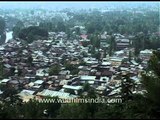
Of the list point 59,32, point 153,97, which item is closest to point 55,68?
point 153,97

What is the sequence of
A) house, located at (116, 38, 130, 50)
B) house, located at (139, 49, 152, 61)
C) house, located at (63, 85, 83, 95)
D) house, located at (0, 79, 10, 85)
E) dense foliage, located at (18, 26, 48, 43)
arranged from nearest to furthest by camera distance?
house, located at (63, 85, 83, 95) → house, located at (0, 79, 10, 85) → house, located at (139, 49, 152, 61) → house, located at (116, 38, 130, 50) → dense foliage, located at (18, 26, 48, 43)

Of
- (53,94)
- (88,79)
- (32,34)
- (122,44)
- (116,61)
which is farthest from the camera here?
(32,34)

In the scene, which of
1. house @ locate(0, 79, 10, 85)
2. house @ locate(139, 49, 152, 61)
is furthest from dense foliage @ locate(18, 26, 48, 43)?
house @ locate(0, 79, 10, 85)

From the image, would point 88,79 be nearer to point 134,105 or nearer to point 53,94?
point 53,94

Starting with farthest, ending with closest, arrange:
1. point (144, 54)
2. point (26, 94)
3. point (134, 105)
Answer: point (144, 54) → point (26, 94) → point (134, 105)

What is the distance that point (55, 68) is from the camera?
1416cm

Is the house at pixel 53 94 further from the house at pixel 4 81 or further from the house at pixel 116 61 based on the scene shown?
the house at pixel 116 61

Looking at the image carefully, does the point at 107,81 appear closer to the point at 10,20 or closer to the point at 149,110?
the point at 149,110

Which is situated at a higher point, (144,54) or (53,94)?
(53,94)

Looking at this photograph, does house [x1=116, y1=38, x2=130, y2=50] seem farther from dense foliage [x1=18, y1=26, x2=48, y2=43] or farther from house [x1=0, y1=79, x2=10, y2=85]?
house [x1=0, y1=79, x2=10, y2=85]

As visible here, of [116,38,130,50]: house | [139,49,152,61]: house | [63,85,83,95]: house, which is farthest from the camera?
[116,38,130,50]: house

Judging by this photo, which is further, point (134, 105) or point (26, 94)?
point (26, 94)

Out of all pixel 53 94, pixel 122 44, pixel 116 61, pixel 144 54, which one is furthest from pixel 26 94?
pixel 122 44

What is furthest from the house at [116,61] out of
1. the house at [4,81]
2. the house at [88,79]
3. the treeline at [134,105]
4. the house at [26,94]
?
the treeline at [134,105]
